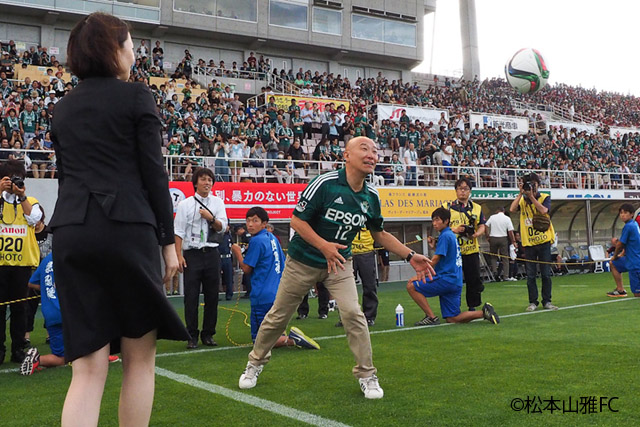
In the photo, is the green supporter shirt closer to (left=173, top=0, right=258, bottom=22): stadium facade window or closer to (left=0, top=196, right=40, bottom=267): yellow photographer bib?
(left=0, top=196, right=40, bottom=267): yellow photographer bib

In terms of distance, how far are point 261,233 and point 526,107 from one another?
3463 centimetres

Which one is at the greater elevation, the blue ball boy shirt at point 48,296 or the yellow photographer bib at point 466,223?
the yellow photographer bib at point 466,223

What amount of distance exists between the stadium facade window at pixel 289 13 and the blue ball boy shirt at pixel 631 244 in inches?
992

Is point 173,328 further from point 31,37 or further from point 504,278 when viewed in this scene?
point 31,37

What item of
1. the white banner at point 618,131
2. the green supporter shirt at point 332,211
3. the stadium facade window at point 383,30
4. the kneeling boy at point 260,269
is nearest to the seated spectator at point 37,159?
the kneeling boy at point 260,269

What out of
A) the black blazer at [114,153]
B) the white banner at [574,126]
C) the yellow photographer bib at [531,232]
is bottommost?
the yellow photographer bib at [531,232]

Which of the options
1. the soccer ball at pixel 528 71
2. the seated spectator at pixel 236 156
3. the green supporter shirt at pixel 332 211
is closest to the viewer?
the green supporter shirt at pixel 332 211

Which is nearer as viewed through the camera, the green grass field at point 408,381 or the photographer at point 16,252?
the green grass field at point 408,381

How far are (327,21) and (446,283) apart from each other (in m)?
29.0

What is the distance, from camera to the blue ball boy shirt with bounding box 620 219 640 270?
1089 centimetres

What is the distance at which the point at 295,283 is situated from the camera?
468cm

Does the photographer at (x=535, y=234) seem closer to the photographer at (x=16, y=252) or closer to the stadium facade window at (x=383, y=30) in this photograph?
the photographer at (x=16, y=252)

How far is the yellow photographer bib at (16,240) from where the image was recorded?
591 centimetres

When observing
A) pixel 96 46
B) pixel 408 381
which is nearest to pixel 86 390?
pixel 96 46
